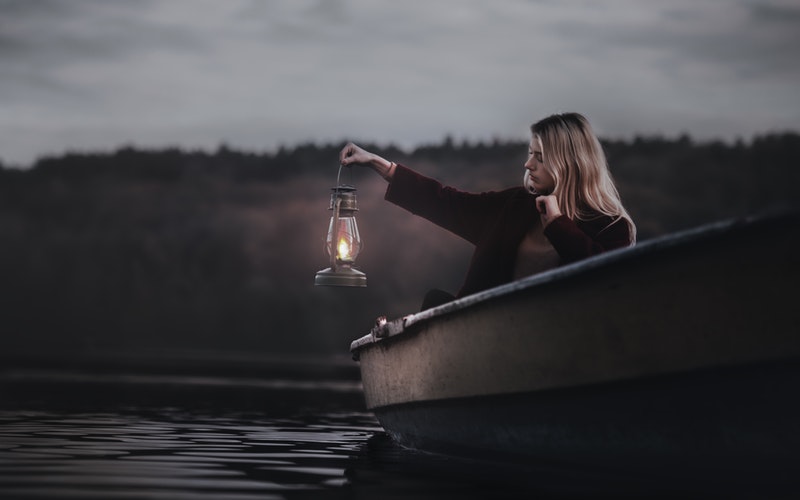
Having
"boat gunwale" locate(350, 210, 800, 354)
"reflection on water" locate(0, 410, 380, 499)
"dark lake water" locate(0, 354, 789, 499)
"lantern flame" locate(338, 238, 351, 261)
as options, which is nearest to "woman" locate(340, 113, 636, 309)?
"boat gunwale" locate(350, 210, 800, 354)

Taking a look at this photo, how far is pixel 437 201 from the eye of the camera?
7.86 meters

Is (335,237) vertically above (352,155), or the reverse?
(352,155)

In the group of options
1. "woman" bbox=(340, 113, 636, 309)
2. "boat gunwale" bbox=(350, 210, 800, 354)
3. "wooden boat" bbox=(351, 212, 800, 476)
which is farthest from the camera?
"woman" bbox=(340, 113, 636, 309)

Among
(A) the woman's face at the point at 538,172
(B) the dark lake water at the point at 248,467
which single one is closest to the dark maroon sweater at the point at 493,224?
(A) the woman's face at the point at 538,172

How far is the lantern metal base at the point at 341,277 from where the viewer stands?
7770 mm

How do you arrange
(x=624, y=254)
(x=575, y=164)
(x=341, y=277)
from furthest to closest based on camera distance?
1. (x=341, y=277)
2. (x=575, y=164)
3. (x=624, y=254)

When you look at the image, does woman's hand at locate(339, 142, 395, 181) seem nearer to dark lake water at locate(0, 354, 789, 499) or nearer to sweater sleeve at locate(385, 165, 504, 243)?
sweater sleeve at locate(385, 165, 504, 243)

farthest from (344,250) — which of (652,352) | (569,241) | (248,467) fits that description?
(652,352)

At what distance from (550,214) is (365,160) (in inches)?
76.6

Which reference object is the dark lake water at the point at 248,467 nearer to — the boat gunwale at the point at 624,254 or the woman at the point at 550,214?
the boat gunwale at the point at 624,254

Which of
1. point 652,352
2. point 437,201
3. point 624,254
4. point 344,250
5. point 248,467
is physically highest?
point 437,201

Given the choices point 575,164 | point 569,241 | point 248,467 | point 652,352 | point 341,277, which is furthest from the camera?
point 341,277

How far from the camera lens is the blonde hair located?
6.54 m

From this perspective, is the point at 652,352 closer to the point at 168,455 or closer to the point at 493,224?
the point at 493,224
